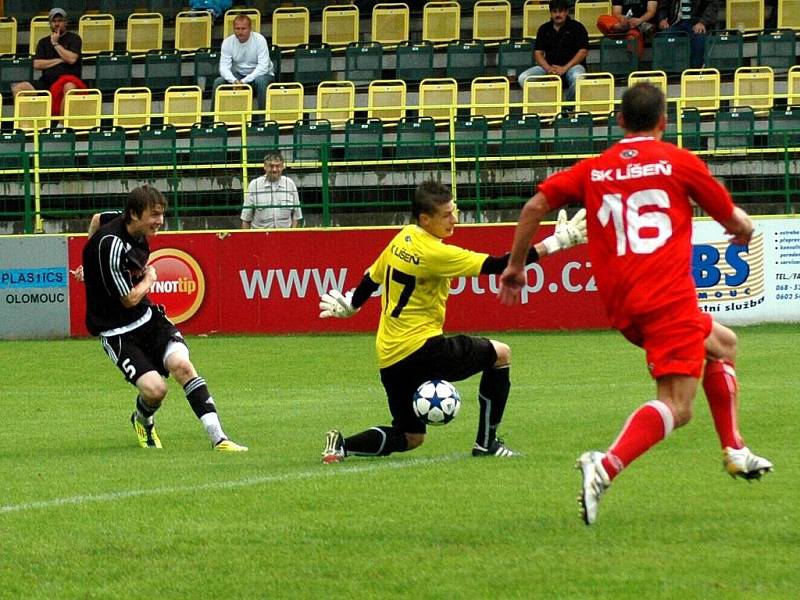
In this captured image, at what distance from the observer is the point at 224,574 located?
19.6 feet

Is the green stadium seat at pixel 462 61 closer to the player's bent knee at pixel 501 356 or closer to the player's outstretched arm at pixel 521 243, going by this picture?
the player's bent knee at pixel 501 356

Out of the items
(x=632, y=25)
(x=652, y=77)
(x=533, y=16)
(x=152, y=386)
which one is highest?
(x=533, y=16)

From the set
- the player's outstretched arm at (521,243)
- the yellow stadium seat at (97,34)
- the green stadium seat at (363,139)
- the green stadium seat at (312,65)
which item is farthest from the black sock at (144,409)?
the yellow stadium seat at (97,34)

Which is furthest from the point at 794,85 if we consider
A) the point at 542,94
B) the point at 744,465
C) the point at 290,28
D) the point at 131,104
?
the point at 744,465

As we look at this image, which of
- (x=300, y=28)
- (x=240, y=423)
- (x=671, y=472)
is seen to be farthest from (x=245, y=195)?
(x=671, y=472)

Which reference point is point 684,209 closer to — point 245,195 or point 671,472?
point 671,472

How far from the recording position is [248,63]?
2425 centimetres

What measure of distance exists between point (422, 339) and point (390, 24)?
18348mm

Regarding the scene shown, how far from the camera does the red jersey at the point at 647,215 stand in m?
6.32

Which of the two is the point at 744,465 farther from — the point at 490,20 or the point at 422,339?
the point at 490,20

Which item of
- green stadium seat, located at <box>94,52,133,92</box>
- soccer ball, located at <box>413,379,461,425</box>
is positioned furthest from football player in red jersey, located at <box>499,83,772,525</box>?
green stadium seat, located at <box>94,52,133,92</box>

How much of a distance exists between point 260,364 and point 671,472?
29.8 ft

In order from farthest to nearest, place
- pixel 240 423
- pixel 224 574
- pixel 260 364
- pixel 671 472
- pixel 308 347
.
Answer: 1. pixel 308 347
2. pixel 260 364
3. pixel 240 423
4. pixel 671 472
5. pixel 224 574

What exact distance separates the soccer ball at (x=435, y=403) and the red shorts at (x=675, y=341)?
253 cm
